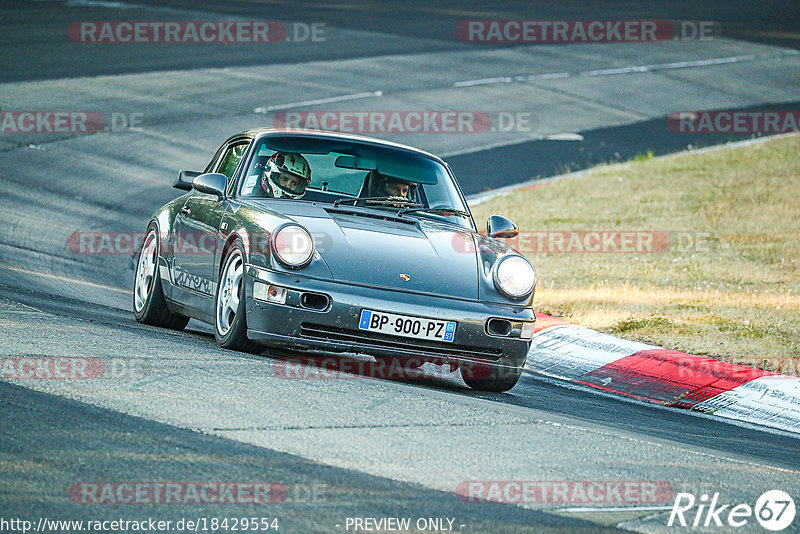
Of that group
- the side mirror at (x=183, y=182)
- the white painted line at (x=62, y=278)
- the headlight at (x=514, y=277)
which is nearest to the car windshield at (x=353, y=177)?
the side mirror at (x=183, y=182)

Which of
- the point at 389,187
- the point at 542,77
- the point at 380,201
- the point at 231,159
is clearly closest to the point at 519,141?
the point at 542,77

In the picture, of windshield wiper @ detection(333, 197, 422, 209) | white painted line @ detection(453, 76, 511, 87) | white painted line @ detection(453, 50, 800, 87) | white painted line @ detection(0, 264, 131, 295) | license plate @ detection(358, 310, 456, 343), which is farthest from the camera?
white painted line @ detection(453, 50, 800, 87)

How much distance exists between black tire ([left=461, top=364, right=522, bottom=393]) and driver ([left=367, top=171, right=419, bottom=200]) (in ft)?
4.46

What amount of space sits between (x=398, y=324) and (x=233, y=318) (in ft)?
3.48

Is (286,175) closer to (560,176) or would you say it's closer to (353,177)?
(353,177)

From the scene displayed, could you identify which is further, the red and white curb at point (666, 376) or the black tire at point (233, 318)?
the red and white curb at point (666, 376)

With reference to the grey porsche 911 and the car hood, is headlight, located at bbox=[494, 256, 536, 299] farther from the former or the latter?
the car hood

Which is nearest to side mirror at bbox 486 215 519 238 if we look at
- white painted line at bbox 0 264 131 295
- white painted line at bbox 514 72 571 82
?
white painted line at bbox 0 264 131 295

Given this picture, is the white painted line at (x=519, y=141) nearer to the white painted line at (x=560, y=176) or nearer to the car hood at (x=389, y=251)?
the white painted line at (x=560, y=176)

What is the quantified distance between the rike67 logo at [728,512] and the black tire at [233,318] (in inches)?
114

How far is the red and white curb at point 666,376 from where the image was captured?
764cm

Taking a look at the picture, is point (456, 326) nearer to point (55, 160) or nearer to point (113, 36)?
Result: point (55, 160)

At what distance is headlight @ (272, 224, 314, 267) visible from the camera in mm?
6781

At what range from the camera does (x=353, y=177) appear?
8.02 m
